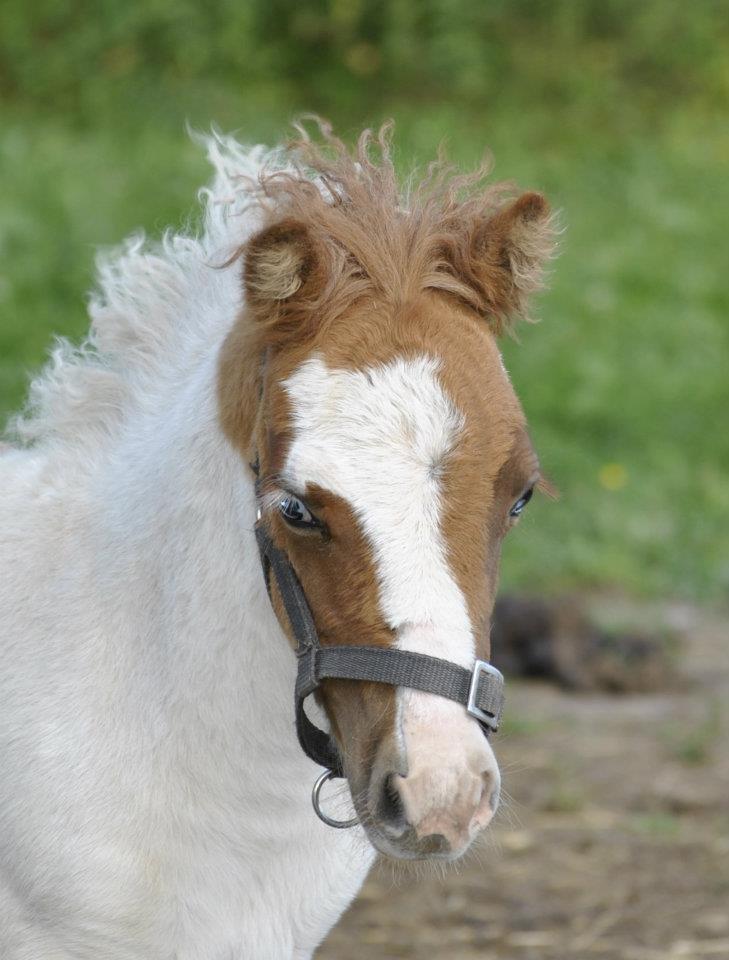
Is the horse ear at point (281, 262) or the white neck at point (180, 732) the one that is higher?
the horse ear at point (281, 262)

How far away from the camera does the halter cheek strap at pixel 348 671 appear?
2.18 metres

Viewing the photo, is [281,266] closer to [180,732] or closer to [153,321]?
[153,321]

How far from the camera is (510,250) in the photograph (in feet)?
8.45

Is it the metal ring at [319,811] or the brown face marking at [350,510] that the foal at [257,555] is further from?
the metal ring at [319,811]

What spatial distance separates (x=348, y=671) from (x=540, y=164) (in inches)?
421

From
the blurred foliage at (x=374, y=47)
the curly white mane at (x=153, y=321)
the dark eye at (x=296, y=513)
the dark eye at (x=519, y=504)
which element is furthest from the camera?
the blurred foliage at (x=374, y=47)

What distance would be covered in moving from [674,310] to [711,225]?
5.53 ft

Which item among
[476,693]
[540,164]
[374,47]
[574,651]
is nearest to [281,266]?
[476,693]

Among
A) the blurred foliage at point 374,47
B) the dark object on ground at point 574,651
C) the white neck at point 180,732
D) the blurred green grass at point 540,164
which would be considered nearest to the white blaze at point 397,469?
the white neck at point 180,732

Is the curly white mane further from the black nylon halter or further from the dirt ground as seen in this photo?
the dirt ground

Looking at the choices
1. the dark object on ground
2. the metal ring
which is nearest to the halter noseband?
the metal ring

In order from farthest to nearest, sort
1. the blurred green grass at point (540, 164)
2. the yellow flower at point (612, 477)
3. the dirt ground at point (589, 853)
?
the yellow flower at point (612, 477) → the blurred green grass at point (540, 164) → the dirt ground at point (589, 853)

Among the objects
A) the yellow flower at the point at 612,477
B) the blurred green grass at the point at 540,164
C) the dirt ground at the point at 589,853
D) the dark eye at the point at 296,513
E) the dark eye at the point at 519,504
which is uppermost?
the blurred green grass at the point at 540,164

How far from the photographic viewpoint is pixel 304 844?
2699 millimetres
